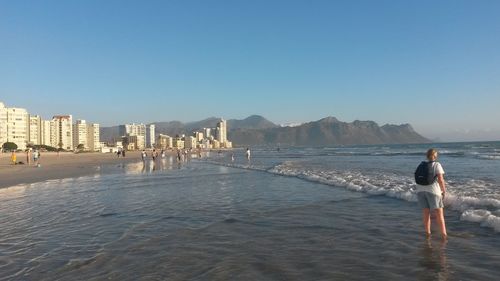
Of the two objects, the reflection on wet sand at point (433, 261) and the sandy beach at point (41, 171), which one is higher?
the sandy beach at point (41, 171)

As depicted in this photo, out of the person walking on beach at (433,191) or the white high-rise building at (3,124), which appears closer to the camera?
the person walking on beach at (433,191)

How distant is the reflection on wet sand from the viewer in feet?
19.2

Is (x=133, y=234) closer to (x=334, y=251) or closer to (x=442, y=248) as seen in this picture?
(x=334, y=251)

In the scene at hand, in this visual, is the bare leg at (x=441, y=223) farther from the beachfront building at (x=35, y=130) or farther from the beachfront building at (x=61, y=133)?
the beachfront building at (x=61, y=133)

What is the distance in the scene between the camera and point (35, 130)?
6855 inches

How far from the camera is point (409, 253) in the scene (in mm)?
7000

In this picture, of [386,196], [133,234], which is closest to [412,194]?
[386,196]

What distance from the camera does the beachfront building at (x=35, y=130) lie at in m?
172

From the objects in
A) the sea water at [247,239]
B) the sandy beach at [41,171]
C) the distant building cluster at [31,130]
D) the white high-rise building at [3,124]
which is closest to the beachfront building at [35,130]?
the distant building cluster at [31,130]

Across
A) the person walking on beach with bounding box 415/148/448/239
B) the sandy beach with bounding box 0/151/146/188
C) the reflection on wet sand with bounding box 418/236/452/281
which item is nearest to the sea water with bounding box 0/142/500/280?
the reflection on wet sand with bounding box 418/236/452/281

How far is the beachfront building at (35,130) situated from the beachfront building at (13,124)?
398 inches

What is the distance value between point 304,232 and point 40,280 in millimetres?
5261

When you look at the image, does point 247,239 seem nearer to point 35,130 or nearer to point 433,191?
point 433,191

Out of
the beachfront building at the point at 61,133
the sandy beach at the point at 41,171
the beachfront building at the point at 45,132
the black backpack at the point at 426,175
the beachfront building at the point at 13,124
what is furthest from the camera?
the beachfront building at the point at 61,133
